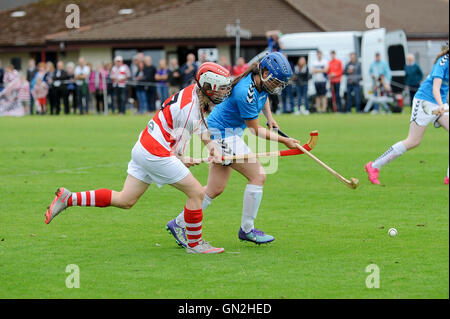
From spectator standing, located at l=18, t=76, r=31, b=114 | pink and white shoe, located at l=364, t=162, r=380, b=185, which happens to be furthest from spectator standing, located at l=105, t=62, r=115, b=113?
pink and white shoe, located at l=364, t=162, r=380, b=185

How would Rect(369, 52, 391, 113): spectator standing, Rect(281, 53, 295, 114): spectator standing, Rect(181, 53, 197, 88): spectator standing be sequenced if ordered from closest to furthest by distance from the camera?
Rect(369, 52, 391, 113): spectator standing
Rect(181, 53, 197, 88): spectator standing
Rect(281, 53, 295, 114): spectator standing

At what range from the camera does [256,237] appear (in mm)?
8500

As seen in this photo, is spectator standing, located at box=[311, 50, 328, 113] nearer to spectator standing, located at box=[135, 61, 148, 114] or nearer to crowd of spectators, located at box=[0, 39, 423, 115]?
crowd of spectators, located at box=[0, 39, 423, 115]

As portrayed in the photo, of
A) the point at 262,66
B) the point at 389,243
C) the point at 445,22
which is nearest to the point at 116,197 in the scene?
the point at 262,66

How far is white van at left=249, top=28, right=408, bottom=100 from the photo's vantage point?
33438 mm

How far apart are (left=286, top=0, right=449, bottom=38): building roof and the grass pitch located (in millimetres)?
32916

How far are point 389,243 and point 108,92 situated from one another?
92.0ft

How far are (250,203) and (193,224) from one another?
0.77 m

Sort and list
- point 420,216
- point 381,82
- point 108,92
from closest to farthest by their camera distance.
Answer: point 420,216
point 381,82
point 108,92

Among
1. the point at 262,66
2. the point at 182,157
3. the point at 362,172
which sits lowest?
the point at 362,172

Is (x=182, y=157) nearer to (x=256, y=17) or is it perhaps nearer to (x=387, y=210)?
(x=387, y=210)

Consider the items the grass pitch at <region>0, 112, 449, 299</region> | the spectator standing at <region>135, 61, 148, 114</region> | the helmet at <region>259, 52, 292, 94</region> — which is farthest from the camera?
the spectator standing at <region>135, 61, 148, 114</region>

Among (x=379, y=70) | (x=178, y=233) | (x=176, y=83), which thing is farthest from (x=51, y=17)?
(x=178, y=233)

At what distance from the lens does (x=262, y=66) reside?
8.16 metres
